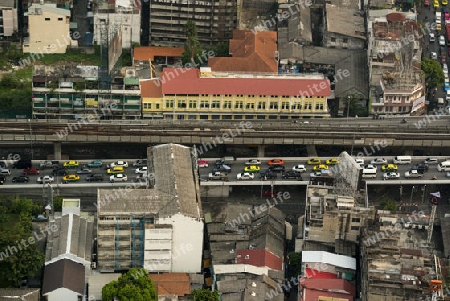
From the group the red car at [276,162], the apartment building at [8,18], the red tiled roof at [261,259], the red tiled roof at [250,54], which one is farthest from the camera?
the apartment building at [8,18]

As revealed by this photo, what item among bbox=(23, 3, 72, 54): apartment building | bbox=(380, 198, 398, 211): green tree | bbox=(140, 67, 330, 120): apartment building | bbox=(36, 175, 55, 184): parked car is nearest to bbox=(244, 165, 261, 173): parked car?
bbox=(140, 67, 330, 120): apartment building

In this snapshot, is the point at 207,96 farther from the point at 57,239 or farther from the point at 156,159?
the point at 57,239

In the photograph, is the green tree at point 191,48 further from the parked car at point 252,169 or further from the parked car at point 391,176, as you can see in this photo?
the parked car at point 391,176

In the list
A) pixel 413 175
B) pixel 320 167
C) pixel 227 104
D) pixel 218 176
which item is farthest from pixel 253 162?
pixel 413 175

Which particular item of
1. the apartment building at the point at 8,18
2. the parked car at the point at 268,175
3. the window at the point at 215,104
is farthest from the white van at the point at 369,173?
the apartment building at the point at 8,18

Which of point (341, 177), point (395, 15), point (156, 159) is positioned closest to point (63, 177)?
point (156, 159)

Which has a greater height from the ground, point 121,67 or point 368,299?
point 121,67
